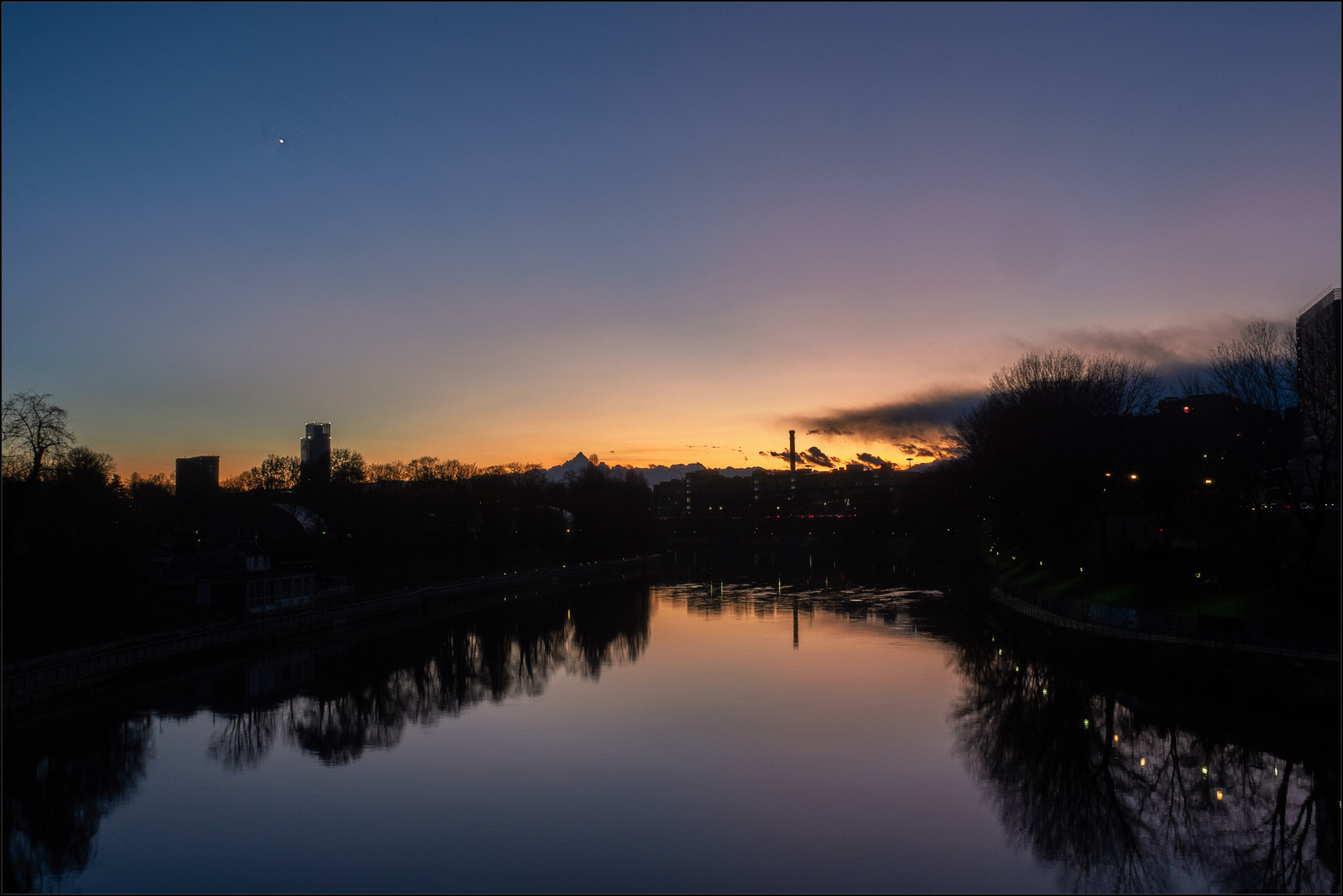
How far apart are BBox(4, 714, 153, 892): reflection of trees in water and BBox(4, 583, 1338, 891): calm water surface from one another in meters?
0.08

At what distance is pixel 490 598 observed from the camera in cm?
6794

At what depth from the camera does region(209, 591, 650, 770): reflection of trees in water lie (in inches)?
1112

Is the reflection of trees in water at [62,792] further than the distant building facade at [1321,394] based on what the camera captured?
No

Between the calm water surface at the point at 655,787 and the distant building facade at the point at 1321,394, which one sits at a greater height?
the distant building facade at the point at 1321,394

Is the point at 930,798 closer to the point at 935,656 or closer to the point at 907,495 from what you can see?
the point at 935,656

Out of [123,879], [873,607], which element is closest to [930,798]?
[123,879]

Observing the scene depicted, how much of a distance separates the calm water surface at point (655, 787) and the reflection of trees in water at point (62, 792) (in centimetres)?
8

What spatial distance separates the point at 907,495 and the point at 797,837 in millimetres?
107196

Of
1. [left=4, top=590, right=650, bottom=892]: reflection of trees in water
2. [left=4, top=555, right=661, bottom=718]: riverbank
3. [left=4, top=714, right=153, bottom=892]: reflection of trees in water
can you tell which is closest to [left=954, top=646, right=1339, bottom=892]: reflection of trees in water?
[left=4, top=590, right=650, bottom=892]: reflection of trees in water

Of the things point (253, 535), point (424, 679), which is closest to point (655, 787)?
point (424, 679)

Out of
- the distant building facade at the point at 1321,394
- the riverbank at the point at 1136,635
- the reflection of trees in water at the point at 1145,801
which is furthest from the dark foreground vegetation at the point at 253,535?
the distant building facade at the point at 1321,394

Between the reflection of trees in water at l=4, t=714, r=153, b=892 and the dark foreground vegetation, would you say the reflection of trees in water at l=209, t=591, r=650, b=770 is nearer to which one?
the reflection of trees in water at l=4, t=714, r=153, b=892

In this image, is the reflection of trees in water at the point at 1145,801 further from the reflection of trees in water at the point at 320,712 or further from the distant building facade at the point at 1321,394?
the reflection of trees in water at the point at 320,712

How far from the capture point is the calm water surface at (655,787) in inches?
699
